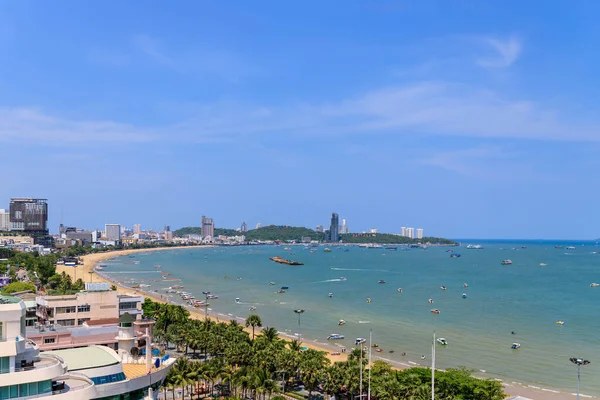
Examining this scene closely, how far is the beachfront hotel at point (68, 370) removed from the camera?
25219 mm

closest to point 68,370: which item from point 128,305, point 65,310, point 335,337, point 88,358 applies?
point 88,358

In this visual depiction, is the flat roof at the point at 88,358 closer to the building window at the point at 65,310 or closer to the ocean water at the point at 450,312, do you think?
the building window at the point at 65,310

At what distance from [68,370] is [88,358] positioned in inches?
68.7

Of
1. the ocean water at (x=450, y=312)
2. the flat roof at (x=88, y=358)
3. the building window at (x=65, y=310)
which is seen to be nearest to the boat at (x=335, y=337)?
the ocean water at (x=450, y=312)

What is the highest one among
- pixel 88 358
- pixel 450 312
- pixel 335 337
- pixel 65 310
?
pixel 88 358

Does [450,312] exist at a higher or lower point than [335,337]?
higher

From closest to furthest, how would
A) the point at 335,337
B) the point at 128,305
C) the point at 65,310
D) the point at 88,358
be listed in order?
the point at 88,358, the point at 65,310, the point at 128,305, the point at 335,337

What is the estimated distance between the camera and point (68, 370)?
3111 centimetres

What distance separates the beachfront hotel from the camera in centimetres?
2522

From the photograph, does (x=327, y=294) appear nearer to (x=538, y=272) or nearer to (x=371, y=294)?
(x=371, y=294)

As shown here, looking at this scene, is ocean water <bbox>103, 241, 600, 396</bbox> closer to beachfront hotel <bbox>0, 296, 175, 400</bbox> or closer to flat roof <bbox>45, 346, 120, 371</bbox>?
beachfront hotel <bbox>0, 296, 175, 400</bbox>

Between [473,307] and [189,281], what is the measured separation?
87.0 m

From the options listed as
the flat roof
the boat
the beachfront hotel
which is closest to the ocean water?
the boat

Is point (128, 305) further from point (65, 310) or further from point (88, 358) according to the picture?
point (88, 358)
